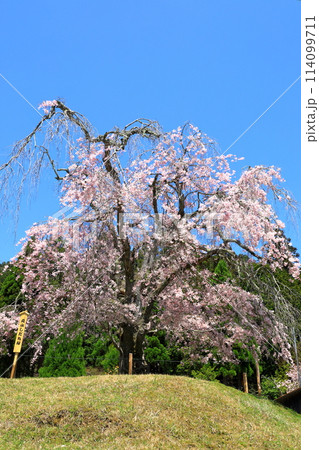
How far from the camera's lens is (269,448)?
20.1 feet

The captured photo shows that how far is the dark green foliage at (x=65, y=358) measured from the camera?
40.2 feet

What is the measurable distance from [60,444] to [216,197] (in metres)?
6.19

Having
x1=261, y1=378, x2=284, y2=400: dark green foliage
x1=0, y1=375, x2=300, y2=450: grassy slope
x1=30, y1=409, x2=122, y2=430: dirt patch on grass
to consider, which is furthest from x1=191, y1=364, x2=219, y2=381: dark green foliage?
x1=30, y1=409, x2=122, y2=430: dirt patch on grass

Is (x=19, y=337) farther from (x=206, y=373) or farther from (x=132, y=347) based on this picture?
(x=206, y=373)

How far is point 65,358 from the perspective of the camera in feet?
40.6

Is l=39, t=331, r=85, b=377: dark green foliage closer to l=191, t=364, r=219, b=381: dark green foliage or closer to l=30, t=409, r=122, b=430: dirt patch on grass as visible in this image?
l=191, t=364, r=219, b=381: dark green foliage

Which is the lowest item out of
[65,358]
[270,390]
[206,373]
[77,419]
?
[77,419]

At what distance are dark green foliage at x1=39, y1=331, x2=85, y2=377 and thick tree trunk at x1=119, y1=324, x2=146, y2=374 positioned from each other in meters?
2.49

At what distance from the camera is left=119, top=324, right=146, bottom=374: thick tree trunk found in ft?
33.2

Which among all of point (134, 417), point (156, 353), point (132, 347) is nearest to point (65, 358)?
point (132, 347)

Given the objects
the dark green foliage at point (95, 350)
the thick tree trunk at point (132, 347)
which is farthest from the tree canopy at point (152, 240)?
the dark green foliage at point (95, 350)

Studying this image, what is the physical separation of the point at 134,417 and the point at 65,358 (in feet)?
21.5

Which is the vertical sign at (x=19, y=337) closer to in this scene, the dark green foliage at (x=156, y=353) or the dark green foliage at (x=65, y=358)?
the dark green foliage at (x=65, y=358)
